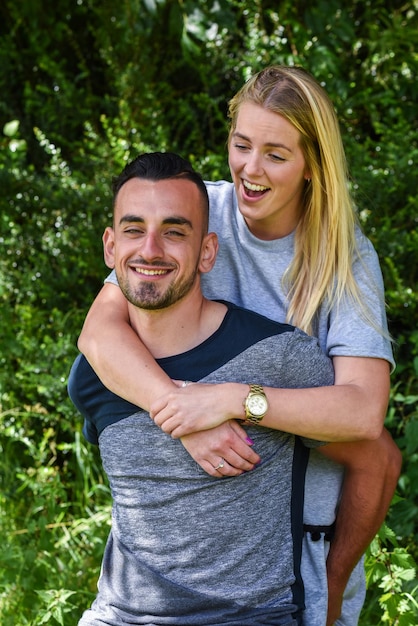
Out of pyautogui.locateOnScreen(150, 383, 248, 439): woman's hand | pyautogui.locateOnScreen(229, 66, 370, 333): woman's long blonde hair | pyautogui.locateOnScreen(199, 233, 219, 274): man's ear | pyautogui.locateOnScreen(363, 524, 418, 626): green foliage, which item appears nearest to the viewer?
pyautogui.locateOnScreen(150, 383, 248, 439): woman's hand

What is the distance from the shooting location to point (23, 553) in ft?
10.7

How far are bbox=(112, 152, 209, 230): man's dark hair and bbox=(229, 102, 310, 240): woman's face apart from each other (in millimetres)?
268

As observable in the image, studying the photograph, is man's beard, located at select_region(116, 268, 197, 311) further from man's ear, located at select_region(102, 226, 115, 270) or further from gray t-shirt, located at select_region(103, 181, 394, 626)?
gray t-shirt, located at select_region(103, 181, 394, 626)

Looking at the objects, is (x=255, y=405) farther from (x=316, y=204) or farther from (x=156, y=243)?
(x=316, y=204)

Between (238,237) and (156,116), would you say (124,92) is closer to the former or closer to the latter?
(156,116)

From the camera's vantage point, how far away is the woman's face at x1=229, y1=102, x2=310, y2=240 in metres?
2.60

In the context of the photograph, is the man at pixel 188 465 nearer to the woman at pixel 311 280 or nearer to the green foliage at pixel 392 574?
the woman at pixel 311 280

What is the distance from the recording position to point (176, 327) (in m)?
2.33

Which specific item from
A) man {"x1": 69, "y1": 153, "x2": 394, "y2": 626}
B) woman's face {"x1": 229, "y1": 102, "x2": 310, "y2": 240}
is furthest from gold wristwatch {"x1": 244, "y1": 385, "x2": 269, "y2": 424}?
woman's face {"x1": 229, "y1": 102, "x2": 310, "y2": 240}

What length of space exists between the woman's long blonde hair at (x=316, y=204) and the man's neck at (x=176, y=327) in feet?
1.09

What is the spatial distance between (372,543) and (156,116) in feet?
8.50

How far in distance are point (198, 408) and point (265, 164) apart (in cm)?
81

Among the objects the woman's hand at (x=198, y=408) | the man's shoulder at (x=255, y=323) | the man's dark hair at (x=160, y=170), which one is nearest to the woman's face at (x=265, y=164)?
the man's dark hair at (x=160, y=170)

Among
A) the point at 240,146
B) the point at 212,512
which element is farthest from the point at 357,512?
the point at 240,146
